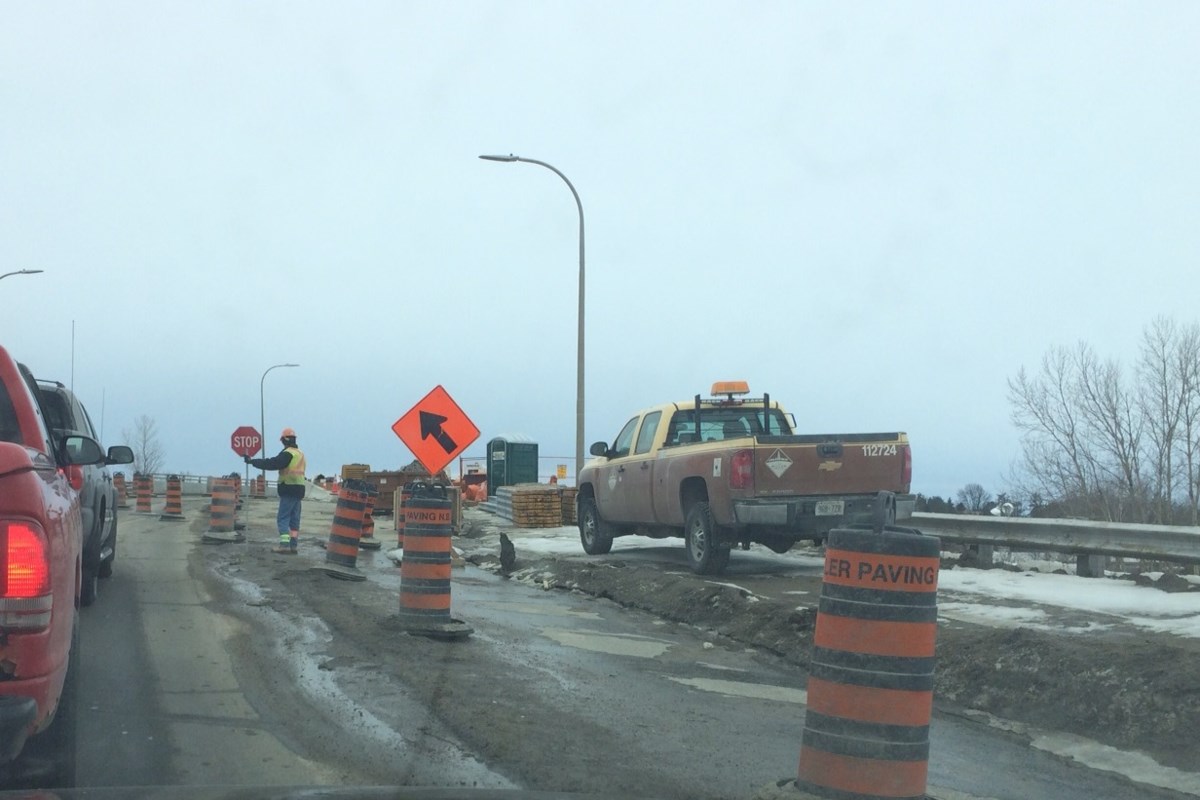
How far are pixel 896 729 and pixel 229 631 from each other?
6.22 m

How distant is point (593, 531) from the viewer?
1723 cm

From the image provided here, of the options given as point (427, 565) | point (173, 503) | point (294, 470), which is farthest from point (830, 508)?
point (173, 503)

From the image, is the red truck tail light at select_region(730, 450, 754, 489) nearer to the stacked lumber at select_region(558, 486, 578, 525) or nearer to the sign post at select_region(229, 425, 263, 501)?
the stacked lumber at select_region(558, 486, 578, 525)

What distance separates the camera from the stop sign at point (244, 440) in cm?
3173

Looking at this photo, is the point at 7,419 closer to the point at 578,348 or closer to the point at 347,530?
the point at 347,530

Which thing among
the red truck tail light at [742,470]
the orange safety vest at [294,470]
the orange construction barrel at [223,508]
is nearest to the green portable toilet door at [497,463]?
the orange construction barrel at [223,508]

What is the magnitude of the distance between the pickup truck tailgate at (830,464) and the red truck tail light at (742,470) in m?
0.06

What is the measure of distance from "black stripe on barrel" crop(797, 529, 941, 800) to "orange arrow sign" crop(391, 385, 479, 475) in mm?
9019

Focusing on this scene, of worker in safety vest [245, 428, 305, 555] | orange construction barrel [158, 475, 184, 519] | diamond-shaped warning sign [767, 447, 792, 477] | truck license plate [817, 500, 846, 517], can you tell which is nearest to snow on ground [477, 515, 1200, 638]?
truck license plate [817, 500, 846, 517]

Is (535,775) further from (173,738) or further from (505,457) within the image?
(505,457)

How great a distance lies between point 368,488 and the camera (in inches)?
591

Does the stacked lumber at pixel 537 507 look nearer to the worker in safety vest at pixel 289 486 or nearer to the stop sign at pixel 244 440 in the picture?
the worker in safety vest at pixel 289 486

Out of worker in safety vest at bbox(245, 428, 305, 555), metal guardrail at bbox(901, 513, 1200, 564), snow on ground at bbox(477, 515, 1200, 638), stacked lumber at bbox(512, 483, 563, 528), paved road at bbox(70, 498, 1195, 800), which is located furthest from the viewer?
stacked lumber at bbox(512, 483, 563, 528)

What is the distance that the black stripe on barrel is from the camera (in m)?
4.61
